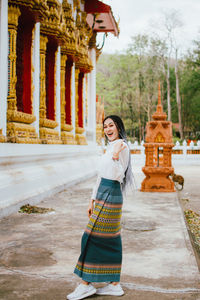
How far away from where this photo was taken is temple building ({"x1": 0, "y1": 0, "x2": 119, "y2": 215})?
6.24 metres

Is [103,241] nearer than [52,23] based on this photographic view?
Yes

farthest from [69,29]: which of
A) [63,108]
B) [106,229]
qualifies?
[106,229]

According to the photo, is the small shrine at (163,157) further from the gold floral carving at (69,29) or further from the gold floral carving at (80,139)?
the gold floral carving at (80,139)

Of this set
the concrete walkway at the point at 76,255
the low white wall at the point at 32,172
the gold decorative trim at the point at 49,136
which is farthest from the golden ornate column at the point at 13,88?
the gold decorative trim at the point at 49,136

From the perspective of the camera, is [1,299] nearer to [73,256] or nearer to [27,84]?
[73,256]

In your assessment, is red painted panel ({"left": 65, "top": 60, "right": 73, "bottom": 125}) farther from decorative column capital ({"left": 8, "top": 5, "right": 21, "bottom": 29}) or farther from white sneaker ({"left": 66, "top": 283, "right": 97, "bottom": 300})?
white sneaker ({"left": 66, "top": 283, "right": 97, "bottom": 300})

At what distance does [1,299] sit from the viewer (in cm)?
262

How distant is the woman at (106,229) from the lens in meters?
2.79

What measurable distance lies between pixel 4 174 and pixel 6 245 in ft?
6.88

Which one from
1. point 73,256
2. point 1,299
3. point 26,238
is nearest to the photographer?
point 1,299

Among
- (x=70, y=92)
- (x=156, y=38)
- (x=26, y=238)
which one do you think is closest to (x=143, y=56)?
(x=156, y=38)

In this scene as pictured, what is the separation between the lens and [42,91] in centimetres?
864

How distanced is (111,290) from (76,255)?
3.17 feet

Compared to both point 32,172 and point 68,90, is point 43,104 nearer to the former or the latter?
point 32,172
